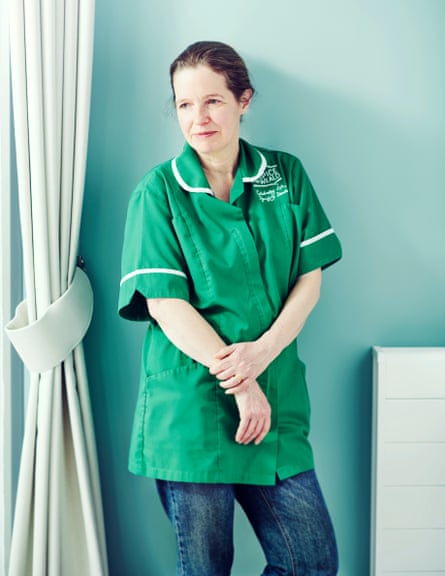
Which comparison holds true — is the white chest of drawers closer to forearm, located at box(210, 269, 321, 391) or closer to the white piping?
forearm, located at box(210, 269, 321, 391)

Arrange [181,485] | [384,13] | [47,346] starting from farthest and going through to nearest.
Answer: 1. [384,13]
2. [47,346]
3. [181,485]

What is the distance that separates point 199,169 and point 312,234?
0.99ft

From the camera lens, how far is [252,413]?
5.20 ft

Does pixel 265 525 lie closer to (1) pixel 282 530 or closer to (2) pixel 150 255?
(1) pixel 282 530

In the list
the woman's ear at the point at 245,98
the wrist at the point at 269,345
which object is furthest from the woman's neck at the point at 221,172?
the wrist at the point at 269,345

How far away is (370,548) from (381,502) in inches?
7.3

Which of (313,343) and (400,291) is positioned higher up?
(400,291)

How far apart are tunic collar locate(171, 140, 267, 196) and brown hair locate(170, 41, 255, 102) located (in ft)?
0.48

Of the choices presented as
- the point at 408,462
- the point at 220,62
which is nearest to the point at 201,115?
the point at 220,62

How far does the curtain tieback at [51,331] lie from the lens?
1789 mm

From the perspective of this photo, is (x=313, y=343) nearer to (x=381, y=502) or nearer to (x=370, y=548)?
(x=381, y=502)

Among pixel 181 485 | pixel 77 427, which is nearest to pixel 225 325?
pixel 181 485

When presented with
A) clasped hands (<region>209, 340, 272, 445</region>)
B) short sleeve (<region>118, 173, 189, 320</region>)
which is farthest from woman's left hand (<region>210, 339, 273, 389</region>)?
short sleeve (<region>118, 173, 189, 320</region>)

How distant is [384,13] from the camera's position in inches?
75.6
